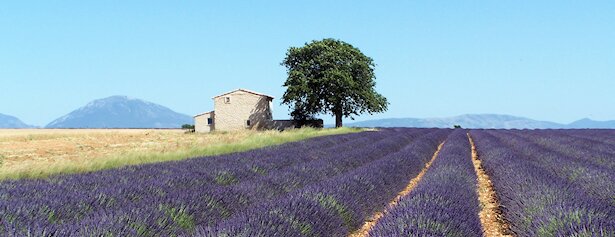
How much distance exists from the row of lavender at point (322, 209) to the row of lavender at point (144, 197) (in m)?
0.47

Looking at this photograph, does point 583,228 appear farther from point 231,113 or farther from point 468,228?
point 231,113

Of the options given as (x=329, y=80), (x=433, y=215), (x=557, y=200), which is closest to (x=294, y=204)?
(x=433, y=215)

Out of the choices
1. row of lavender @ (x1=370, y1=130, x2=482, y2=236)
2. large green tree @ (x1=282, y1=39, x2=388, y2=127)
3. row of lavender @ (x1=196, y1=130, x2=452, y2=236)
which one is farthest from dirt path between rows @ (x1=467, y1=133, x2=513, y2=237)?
large green tree @ (x1=282, y1=39, x2=388, y2=127)

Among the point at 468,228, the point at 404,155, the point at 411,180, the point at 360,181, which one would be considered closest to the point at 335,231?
the point at 468,228

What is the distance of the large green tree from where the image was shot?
36719 millimetres

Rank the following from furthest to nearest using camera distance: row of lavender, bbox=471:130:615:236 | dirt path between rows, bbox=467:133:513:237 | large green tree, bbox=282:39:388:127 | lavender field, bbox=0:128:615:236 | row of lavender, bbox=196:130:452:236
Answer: large green tree, bbox=282:39:388:127 < dirt path between rows, bbox=467:133:513:237 < row of lavender, bbox=471:130:615:236 < lavender field, bbox=0:128:615:236 < row of lavender, bbox=196:130:452:236

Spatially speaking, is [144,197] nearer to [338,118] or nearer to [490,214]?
[490,214]

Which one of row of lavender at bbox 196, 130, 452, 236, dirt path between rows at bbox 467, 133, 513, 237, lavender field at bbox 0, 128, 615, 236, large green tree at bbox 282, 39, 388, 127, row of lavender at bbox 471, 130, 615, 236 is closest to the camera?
row of lavender at bbox 196, 130, 452, 236

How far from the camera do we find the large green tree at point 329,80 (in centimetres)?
3672

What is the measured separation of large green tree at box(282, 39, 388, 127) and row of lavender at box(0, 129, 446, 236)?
88.2 ft

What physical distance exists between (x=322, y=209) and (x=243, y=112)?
34.5 meters

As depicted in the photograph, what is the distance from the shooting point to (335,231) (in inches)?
209

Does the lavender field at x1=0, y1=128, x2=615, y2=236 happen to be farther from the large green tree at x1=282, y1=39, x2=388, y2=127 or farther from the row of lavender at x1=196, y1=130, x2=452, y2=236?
the large green tree at x1=282, y1=39, x2=388, y2=127

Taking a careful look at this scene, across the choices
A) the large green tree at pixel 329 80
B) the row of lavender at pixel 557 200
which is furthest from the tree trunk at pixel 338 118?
the row of lavender at pixel 557 200
